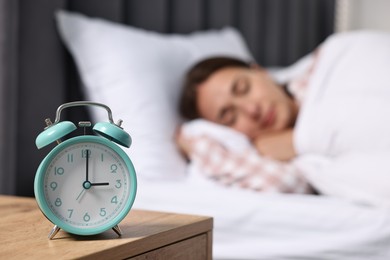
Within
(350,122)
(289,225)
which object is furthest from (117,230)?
(350,122)

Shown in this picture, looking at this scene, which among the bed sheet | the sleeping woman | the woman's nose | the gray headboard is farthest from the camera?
the woman's nose

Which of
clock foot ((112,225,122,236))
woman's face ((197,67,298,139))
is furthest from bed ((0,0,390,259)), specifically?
clock foot ((112,225,122,236))

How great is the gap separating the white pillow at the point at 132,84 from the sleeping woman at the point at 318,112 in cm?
7

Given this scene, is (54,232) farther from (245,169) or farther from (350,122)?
(350,122)

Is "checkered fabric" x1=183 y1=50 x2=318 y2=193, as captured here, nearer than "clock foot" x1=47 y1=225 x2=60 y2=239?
No

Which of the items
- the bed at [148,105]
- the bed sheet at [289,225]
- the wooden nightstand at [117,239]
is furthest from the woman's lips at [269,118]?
the wooden nightstand at [117,239]

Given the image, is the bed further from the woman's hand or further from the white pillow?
the woman's hand

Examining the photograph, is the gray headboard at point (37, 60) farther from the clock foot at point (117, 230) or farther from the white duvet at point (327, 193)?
the clock foot at point (117, 230)

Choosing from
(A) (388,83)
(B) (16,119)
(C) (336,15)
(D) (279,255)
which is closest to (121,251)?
(D) (279,255)

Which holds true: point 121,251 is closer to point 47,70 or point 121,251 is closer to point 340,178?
point 340,178

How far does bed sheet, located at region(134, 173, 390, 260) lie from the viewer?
1201 mm

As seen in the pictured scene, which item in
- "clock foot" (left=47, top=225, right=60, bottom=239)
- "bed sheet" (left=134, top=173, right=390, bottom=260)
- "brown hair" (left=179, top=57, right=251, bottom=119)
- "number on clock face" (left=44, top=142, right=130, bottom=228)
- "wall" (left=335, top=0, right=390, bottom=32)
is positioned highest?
"wall" (left=335, top=0, right=390, bottom=32)

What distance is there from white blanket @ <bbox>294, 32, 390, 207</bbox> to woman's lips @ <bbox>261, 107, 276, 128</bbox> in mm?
136

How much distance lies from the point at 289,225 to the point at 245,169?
0.25 meters
